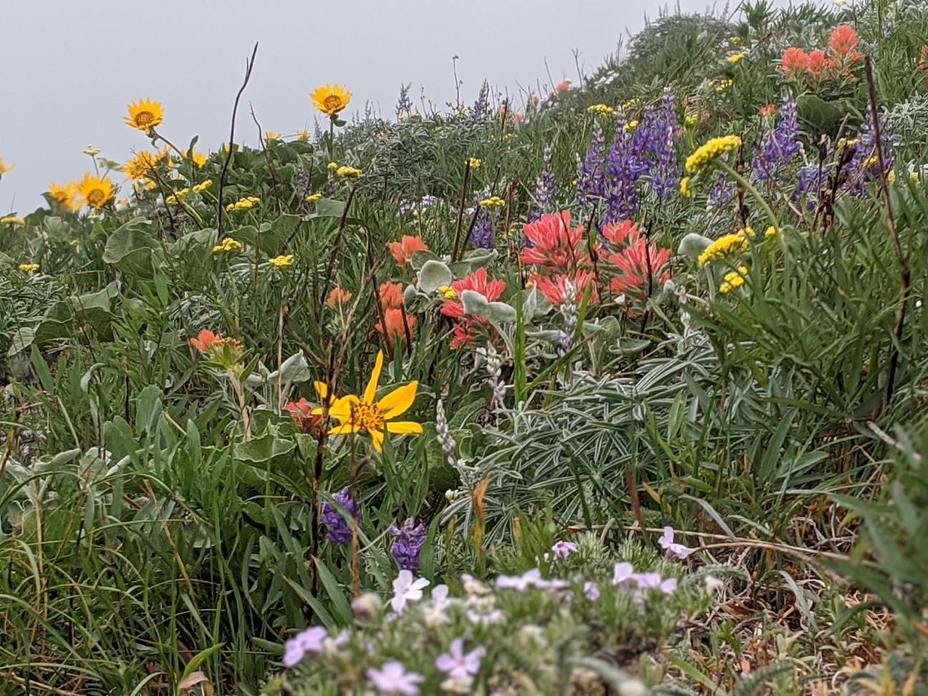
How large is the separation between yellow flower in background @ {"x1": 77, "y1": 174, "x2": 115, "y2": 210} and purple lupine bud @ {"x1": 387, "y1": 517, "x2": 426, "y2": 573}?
11.7ft

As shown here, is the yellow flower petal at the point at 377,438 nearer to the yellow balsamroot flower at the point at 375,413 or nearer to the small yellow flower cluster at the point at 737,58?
Result: the yellow balsamroot flower at the point at 375,413

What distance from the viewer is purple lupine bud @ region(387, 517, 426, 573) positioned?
4.84 feet

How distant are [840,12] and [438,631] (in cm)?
848

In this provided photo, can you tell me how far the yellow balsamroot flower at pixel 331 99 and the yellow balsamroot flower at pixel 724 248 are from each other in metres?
2.66

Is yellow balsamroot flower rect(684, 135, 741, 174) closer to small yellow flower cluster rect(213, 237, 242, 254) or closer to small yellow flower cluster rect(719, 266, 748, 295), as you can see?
small yellow flower cluster rect(719, 266, 748, 295)

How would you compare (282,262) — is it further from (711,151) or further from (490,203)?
(711,151)

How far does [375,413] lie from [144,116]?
278 centimetres

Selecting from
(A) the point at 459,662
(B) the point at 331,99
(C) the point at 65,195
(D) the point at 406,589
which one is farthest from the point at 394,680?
(C) the point at 65,195

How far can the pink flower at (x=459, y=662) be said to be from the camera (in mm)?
630

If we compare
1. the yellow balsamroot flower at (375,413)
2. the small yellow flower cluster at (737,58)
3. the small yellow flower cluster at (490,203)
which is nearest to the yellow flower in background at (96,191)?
the small yellow flower cluster at (490,203)

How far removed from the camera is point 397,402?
5.70ft

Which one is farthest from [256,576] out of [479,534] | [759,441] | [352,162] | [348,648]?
[352,162]

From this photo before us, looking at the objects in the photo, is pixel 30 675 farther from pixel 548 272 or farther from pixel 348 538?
pixel 548 272

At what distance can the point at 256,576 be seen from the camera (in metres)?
1.69
